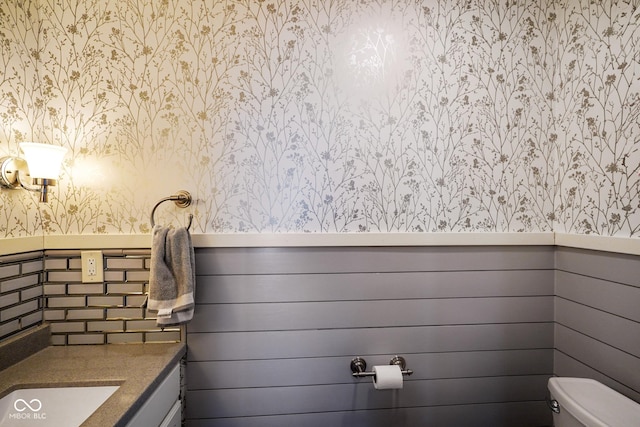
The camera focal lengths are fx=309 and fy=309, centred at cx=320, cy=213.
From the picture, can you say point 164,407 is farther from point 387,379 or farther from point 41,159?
point 41,159

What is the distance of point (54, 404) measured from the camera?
38.7 inches

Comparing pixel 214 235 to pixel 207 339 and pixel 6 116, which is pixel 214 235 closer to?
pixel 207 339

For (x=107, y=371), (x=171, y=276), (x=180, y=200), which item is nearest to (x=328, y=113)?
(x=180, y=200)

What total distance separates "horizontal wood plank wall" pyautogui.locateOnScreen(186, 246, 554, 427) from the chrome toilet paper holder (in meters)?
0.03

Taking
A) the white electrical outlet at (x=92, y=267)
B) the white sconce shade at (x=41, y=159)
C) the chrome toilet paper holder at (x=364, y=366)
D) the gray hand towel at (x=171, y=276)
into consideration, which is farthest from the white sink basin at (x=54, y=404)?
the chrome toilet paper holder at (x=364, y=366)

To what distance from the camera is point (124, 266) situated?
4.16 ft

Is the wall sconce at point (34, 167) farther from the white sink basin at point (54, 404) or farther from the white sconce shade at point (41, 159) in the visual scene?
the white sink basin at point (54, 404)

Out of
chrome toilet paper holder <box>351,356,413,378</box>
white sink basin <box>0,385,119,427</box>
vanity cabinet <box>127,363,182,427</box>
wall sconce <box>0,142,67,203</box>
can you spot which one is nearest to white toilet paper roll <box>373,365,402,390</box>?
chrome toilet paper holder <box>351,356,413,378</box>

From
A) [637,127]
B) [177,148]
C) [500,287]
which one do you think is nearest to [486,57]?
[637,127]

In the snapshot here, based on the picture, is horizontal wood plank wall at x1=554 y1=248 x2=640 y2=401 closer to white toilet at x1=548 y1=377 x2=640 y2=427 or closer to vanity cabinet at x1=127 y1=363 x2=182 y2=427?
white toilet at x1=548 y1=377 x2=640 y2=427

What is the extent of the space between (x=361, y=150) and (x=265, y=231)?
544 millimetres

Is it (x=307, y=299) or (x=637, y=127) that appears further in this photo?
(x=307, y=299)

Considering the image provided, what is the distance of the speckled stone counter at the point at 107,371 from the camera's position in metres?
0.86

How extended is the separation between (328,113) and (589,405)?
56.1 inches
